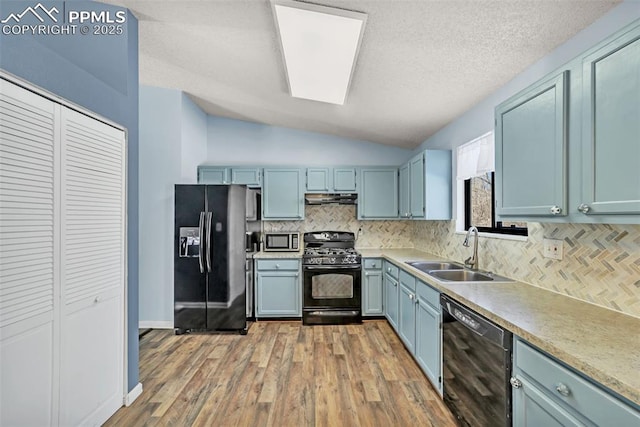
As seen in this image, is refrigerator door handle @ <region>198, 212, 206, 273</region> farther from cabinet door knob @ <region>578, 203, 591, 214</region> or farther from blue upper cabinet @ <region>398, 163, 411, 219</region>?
cabinet door knob @ <region>578, 203, 591, 214</region>

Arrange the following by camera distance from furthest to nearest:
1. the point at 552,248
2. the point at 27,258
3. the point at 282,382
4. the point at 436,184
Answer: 1. the point at 436,184
2. the point at 282,382
3. the point at 552,248
4. the point at 27,258

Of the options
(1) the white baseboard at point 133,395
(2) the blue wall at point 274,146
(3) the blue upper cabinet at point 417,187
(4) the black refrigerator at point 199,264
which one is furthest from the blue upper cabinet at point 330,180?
(1) the white baseboard at point 133,395

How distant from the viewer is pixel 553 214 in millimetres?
1476

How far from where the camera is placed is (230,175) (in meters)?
4.26

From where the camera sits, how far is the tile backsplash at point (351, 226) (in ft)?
14.9

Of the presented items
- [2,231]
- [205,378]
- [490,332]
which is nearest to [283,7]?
[2,231]

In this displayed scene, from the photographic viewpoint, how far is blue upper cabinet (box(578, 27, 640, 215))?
1.10 metres

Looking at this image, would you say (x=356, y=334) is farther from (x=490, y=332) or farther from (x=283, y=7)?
(x=283, y=7)

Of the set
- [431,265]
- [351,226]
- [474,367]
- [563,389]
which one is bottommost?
[474,367]

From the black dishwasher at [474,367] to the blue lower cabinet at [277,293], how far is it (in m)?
2.14

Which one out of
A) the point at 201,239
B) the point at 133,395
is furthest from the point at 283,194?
the point at 133,395

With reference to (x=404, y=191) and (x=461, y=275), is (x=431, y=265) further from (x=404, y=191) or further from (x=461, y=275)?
(x=404, y=191)

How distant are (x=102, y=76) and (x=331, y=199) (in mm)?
2815

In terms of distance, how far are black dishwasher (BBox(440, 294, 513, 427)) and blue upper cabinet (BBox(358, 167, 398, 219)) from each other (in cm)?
227
